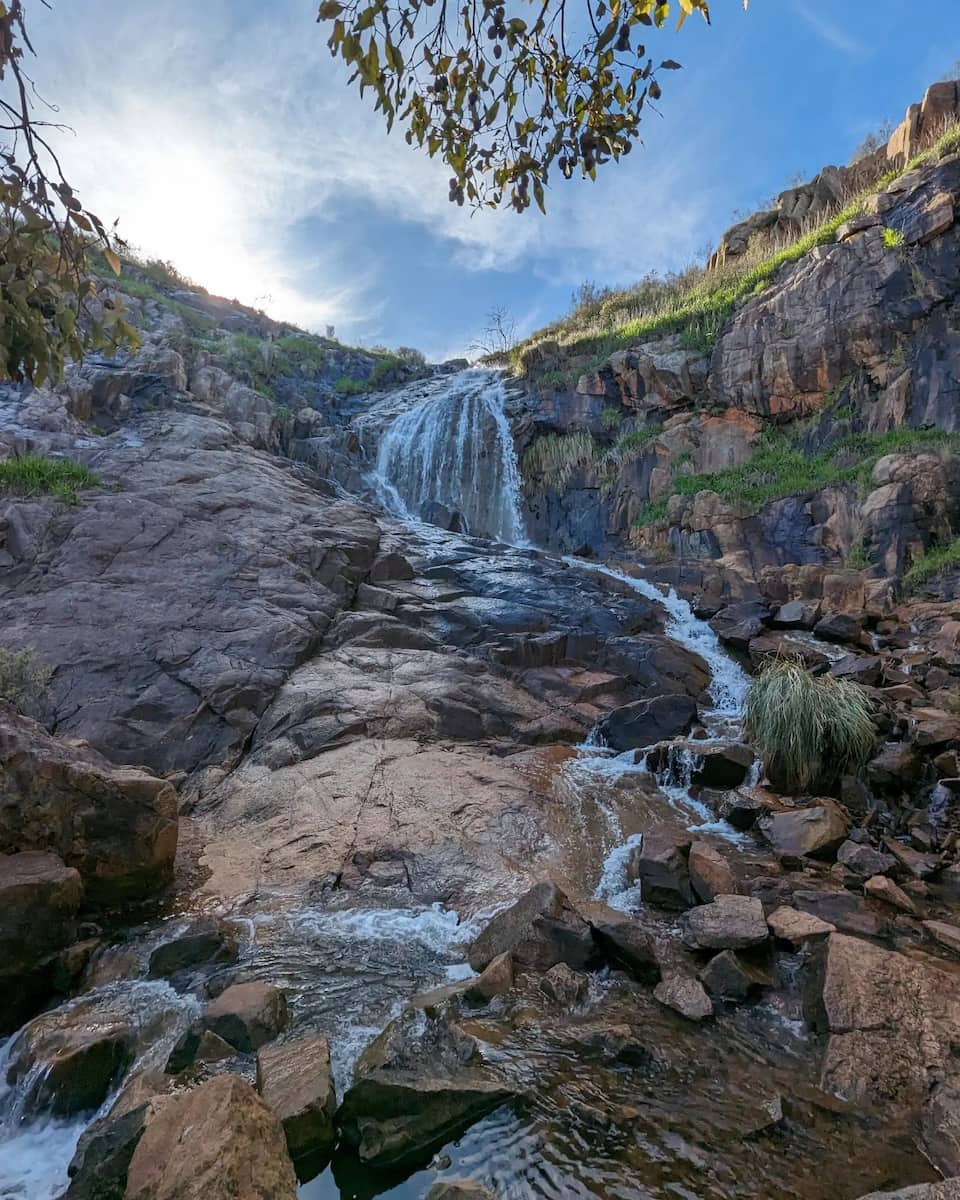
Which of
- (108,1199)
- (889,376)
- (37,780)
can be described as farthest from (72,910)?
(889,376)

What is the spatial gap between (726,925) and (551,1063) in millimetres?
1571

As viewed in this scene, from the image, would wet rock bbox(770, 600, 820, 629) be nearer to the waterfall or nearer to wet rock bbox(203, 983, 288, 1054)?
the waterfall

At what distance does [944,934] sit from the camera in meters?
4.57

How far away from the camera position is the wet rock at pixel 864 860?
17.8ft

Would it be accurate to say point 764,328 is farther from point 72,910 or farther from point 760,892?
point 72,910

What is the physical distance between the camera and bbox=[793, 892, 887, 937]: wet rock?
4699mm

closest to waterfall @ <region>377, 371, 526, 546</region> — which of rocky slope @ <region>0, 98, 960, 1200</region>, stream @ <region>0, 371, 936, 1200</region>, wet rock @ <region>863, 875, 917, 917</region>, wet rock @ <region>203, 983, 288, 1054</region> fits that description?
rocky slope @ <region>0, 98, 960, 1200</region>

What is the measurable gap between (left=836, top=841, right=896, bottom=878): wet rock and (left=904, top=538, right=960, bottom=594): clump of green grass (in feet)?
23.8

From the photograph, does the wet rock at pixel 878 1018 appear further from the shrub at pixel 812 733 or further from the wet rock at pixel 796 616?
the wet rock at pixel 796 616

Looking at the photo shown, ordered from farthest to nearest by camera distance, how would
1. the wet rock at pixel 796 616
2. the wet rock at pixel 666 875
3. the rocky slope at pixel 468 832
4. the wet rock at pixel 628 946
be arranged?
the wet rock at pixel 796 616
the wet rock at pixel 666 875
the wet rock at pixel 628 946
the rocky slope at pixel 468 832

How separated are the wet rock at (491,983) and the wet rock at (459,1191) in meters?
1.36

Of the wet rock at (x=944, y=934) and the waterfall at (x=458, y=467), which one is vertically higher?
the waterfall at (x=458, y=467)

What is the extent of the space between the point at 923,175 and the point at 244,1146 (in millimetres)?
20302

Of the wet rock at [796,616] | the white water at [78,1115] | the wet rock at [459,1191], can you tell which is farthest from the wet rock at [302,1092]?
the wet rock at [796,616]
